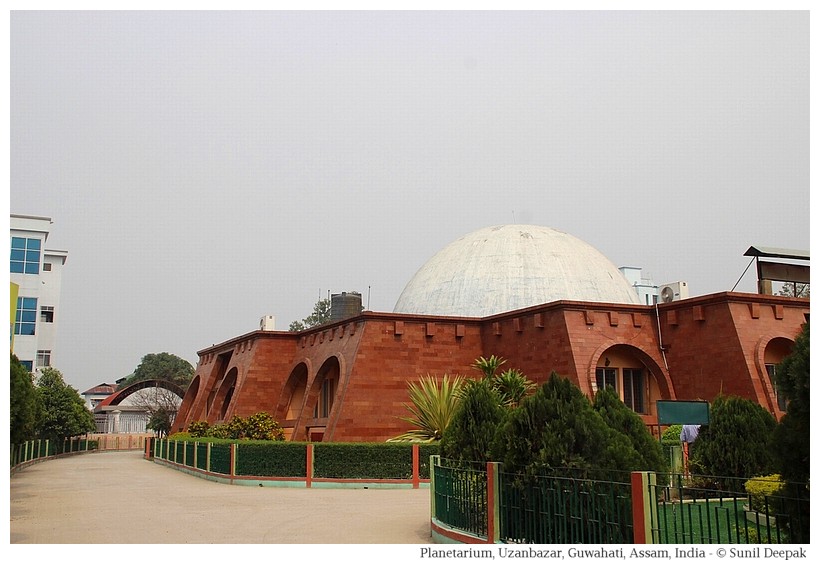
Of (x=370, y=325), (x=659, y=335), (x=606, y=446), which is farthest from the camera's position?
(x=370, y=325)

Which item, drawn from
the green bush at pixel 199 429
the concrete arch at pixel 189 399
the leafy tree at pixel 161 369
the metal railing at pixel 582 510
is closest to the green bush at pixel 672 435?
the metal railing at pixel 582 510

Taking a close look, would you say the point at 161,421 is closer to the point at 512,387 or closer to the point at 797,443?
the point at 512,387

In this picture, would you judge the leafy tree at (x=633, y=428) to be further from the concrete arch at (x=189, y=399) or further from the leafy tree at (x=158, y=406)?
the leafy tree at (x=158, y=406)

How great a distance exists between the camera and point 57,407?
3741cm

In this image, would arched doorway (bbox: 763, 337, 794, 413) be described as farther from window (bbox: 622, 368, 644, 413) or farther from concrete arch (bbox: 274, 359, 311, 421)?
concrete arch (bbox: 274, 359, 311, 421)

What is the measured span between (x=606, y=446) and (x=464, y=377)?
14.8 metres

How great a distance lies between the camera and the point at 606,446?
28.4 ft

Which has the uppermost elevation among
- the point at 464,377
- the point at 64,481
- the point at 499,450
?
the point at 464,377

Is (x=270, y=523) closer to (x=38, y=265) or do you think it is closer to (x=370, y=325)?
(x=370, y=325)

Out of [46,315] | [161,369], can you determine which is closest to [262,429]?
[46,315]

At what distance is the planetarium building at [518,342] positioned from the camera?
20.5 meters

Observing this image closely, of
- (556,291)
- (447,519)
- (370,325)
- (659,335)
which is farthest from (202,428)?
(447,519)

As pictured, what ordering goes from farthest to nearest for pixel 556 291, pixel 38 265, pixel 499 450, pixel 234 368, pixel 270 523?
pixel 38 265 < pixel 234 368 < pixel 556 291 < pixel 270 523 < pixel 499 450
